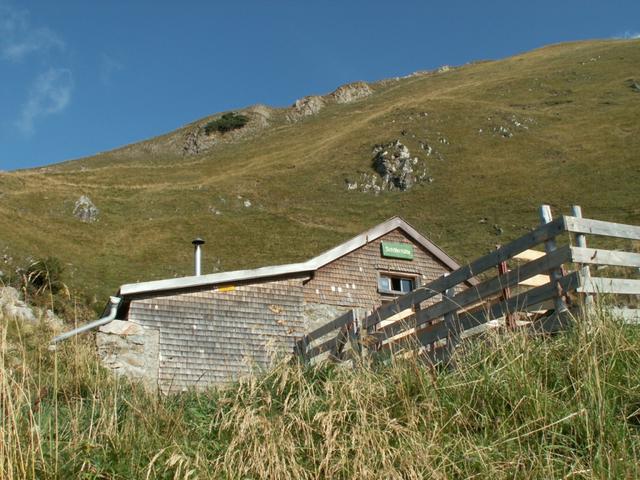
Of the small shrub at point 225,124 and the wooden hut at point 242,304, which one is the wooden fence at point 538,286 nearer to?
the wooden hut at point 242,304

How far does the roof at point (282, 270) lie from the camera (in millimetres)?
16359

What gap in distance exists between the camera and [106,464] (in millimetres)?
4148

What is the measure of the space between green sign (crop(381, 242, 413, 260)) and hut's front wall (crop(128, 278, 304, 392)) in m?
3.62

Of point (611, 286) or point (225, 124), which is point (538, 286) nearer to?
point (611, 286)

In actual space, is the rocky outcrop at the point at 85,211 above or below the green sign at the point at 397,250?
Answer: above

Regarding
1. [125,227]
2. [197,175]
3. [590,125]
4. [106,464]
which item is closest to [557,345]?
[106,464]

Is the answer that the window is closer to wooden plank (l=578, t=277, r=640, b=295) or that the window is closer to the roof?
the roof

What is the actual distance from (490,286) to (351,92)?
116 meters

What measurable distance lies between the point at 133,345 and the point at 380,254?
785 cm

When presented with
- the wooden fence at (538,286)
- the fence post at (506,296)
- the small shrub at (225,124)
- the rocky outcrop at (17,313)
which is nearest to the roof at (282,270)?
the rocky outcrop at (17,313)

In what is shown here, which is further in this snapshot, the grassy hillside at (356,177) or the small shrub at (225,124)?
the small shrub at (225,124)

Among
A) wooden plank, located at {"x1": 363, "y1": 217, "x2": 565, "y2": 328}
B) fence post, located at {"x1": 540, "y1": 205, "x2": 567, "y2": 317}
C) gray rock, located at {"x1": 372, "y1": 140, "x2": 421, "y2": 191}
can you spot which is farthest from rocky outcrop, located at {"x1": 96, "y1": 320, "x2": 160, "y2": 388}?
gray rock, located at {"x1": 372, "y1": 140, "x2": 421, "y2": 191}

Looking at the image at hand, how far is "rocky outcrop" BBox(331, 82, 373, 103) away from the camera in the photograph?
119356 mm

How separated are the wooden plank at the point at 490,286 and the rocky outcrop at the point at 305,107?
107 metres
